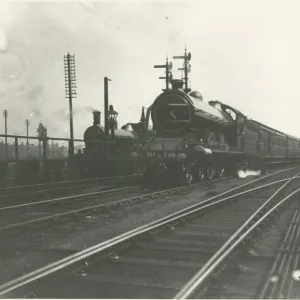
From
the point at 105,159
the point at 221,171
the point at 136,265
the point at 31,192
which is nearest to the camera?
the point at 136,265

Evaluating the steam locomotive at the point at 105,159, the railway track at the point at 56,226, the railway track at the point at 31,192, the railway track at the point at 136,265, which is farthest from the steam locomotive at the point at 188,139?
the railway track at the point at 136,265

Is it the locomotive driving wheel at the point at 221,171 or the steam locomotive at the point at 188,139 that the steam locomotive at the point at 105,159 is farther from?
the locomotive driving wheel at the point at 221,171

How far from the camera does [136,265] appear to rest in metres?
4.40

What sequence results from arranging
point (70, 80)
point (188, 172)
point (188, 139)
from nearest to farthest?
point (188, 139), point (188, 172), point (70, 80)

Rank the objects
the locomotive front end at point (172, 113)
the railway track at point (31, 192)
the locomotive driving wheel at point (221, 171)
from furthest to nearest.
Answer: the locomotive driving wheel at point (221, 171)
the locomotive front end at point (172, 113)
the railway track at point (31, 192)

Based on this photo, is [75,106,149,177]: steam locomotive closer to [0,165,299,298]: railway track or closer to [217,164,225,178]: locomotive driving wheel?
[217,164,225,178]: locomotive driving wheel

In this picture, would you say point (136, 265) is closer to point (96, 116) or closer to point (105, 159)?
point (105, 159)

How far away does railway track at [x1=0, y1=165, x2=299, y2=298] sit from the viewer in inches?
141

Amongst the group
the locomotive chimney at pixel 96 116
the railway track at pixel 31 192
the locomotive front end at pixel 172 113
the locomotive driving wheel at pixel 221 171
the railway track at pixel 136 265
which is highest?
the locomotive chimney at pixel 96 116

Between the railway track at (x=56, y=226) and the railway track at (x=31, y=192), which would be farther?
the railway track at (x=31, y=192)

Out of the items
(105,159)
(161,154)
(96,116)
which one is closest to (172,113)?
(161,154)

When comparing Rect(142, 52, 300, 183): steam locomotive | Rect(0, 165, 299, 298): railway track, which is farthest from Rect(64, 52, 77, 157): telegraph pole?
Rect(0, 165, 299, 298): railway track

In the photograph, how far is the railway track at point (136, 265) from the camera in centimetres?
358

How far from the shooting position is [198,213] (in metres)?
7.76
